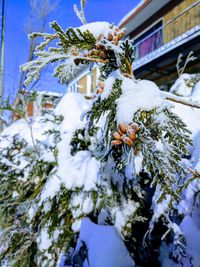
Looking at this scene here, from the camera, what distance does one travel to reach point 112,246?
2.20 metres

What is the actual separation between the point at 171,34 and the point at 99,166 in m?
9.51

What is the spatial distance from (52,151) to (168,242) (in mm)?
1506

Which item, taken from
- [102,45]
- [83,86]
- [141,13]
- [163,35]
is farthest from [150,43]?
[102,45]

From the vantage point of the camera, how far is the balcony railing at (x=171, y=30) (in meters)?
9.39

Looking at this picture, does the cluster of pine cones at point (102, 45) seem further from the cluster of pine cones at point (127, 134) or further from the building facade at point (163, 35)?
the building facade at point (163, 35)

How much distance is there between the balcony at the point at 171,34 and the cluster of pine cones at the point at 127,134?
7.53 metres

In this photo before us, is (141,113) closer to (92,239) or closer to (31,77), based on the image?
(31,77)

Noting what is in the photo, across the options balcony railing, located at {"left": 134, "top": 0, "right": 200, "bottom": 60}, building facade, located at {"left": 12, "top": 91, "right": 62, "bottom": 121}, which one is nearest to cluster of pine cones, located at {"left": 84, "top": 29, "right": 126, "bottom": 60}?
building facade, located at {"left": 12, "top": 91, "right": 62, "bottom": 121}

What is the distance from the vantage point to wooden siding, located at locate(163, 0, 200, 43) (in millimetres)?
9391

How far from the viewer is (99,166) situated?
2574mm

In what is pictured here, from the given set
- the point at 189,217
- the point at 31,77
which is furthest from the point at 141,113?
the point at 189,217

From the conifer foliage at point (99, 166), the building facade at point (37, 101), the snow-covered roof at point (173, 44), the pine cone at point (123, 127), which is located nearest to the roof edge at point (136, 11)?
the snow-covered roof at point (173, 44)

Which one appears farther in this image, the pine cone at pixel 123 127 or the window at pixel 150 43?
the window at pixel 150 43

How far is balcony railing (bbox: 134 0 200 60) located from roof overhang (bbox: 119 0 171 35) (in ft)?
2.75
